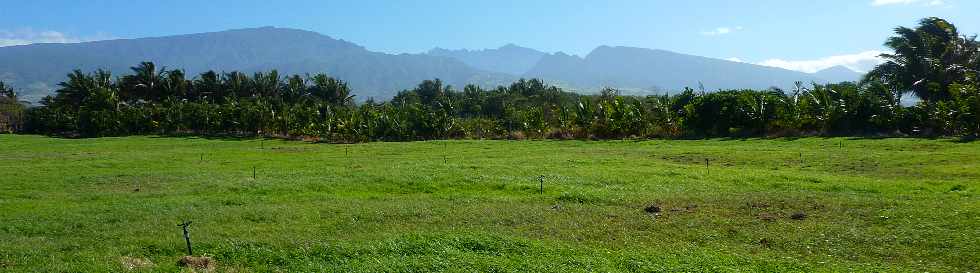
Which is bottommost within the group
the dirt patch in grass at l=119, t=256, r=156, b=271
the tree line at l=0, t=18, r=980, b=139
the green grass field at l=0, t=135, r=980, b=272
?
the dirt patch in grass at l=119, t=256, r=156, b=271

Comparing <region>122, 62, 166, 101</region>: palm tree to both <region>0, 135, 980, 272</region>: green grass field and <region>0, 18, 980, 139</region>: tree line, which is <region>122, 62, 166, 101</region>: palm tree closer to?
<region>0, 18, 980, 139</region>: tree line

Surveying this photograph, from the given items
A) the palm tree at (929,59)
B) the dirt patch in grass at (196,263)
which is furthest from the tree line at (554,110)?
the dirt patch in grass at (196,263)

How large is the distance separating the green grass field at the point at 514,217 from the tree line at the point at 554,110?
40.3 ft

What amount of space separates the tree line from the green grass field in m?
12.3

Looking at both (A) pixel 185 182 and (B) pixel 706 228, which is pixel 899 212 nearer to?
(B) pixel 706 228

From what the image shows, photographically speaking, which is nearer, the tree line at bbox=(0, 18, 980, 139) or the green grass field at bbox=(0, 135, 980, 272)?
the green grass field at bbox=(0, 135, 980, 272)

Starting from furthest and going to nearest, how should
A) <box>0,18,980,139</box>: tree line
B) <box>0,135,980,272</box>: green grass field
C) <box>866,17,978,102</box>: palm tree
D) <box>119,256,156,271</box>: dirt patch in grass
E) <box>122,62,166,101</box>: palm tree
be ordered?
<box>122,62,166,101</box>: palm tree < <box>866,17,978,102</box>: palm tree < <box>0,18,980,139</box>: tree line < <box>0,135,980,272</box>: green grass field < <box>119,256,156,271</box>: dirt patch in grass

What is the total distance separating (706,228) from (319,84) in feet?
209

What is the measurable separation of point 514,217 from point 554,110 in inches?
1440

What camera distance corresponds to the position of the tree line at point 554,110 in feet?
114

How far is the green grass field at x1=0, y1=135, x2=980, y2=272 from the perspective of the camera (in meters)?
9.41

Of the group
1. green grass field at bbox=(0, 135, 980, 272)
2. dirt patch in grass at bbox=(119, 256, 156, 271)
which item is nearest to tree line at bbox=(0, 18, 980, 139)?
green grass field at bbox=(0, 135, 980, 272)

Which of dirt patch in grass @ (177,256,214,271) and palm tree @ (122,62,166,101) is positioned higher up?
palm tree @ (122,62,166,101)

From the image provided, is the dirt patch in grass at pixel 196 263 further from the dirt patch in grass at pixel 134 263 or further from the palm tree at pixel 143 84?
the palm tree at pixel 143 84
